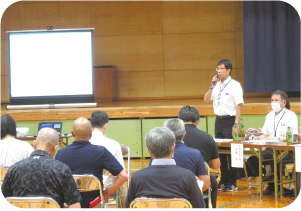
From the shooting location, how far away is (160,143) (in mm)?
1942

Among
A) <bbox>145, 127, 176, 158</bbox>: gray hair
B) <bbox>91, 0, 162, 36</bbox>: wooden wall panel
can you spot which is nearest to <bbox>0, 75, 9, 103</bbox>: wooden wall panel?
<bbox>91, 0, 162, 36</bbox>: wooden wall panel

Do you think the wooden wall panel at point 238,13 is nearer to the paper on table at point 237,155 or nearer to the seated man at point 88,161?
the paper on table at point 237,155

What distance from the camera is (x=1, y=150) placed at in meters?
2.88

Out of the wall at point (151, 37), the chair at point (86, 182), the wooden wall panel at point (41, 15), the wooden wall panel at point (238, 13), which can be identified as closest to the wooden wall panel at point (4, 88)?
the wall at point (151, 37)

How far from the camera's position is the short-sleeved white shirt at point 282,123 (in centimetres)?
388

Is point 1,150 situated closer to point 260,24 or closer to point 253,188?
point 253,188

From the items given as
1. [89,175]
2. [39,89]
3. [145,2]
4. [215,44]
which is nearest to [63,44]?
[39,89]

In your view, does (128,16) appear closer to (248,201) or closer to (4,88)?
(4,88)

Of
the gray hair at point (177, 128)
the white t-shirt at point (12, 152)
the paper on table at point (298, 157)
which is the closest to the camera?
the gray hair at point (177, 128)

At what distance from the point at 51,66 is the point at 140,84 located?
2.07m

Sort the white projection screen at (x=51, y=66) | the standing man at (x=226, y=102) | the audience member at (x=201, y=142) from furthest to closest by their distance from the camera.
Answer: the white projection screen at (x=51, y=66), the standing man at (x=226, y=102), the audience member at (x=201, y=142)

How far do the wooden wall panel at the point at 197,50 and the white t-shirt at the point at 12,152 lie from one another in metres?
4.96

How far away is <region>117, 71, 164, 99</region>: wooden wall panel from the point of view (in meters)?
7.55

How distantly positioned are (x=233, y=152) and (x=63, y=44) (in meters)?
3.79
